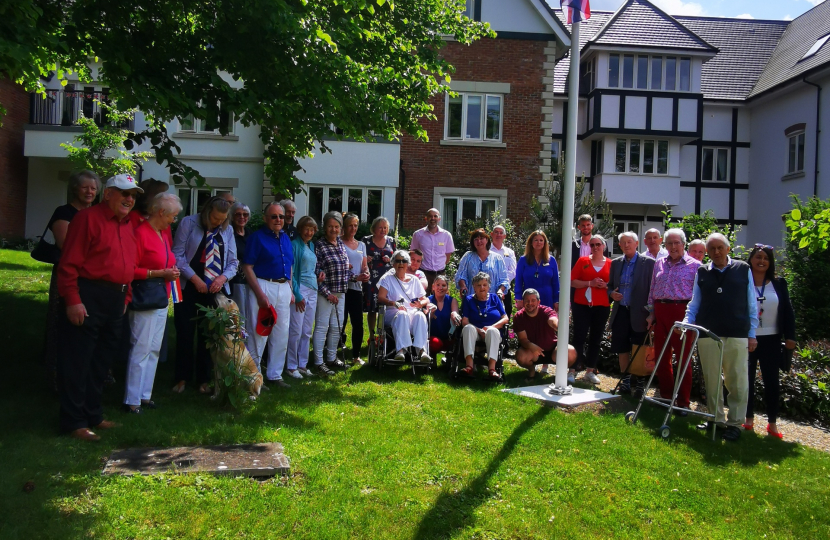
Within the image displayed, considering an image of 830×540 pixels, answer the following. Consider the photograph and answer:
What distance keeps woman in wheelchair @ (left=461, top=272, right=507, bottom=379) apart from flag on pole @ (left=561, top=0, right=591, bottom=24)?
315 cm

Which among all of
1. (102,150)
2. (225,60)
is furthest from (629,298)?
(102,150)

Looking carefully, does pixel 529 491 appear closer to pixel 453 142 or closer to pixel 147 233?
pixel 147 233

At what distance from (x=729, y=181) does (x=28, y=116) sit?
27041mm

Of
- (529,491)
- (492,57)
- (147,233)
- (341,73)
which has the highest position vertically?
(492,57)

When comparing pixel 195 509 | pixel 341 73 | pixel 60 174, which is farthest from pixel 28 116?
pixel 195 509

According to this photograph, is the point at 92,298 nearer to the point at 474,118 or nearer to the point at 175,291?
the point at 175,291

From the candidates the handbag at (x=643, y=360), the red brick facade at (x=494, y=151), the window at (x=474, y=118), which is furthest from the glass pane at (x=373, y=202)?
the handbag at (x=643, y=360)

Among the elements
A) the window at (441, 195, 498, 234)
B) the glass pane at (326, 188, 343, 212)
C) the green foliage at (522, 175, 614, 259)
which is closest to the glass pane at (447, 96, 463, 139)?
the window at (441, 195, 498, 234)

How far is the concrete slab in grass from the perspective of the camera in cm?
483

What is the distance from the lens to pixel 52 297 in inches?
261

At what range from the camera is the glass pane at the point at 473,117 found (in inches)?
822

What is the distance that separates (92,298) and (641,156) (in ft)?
85.3

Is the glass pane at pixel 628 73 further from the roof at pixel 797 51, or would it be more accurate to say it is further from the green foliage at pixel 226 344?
the green foliage at pixel 226 344

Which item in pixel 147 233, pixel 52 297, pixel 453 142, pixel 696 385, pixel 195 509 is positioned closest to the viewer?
pixel 195 509
